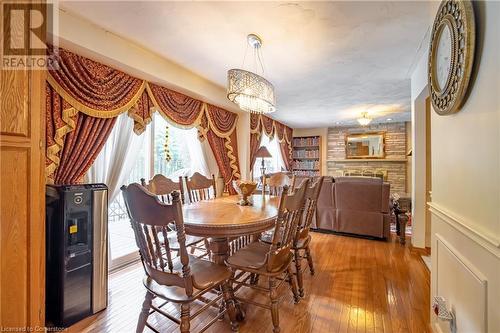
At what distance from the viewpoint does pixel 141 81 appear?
2.62 m

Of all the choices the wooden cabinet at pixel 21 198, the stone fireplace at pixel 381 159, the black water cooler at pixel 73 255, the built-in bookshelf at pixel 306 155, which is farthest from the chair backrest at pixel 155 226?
the stone fireplace at pixel 381 159

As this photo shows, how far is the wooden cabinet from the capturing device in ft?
3.28

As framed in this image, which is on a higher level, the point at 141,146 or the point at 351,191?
the point at 141,146

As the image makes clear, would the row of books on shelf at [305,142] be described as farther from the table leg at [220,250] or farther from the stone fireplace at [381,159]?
the table leg at [220,250]

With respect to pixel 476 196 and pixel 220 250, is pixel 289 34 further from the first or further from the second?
pixel 220 250

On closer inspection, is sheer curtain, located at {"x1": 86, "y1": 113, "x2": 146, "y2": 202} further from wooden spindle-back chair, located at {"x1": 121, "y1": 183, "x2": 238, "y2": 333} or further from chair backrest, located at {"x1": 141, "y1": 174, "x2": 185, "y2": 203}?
wooden spindle-back chair, located at {"x1": 121, "y1": 183, "x2": 238, "y2": 333}

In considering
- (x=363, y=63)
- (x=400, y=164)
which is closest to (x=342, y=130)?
(x=400, y=164)

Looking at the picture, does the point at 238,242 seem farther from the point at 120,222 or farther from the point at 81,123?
the point at 81,123

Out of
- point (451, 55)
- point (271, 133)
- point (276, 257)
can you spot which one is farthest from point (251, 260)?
point (271, 133)

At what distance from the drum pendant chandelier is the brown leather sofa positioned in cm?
203

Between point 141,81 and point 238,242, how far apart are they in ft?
7.11

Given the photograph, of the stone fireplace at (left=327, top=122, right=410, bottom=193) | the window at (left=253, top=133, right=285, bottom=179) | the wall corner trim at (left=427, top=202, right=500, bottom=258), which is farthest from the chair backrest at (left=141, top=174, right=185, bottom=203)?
the stone fireplace at (left=327, top=122, right=410, bottom=193)

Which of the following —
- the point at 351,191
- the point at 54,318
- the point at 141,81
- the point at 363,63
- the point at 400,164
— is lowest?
the point at 54,318

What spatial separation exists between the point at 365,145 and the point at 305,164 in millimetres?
1859
